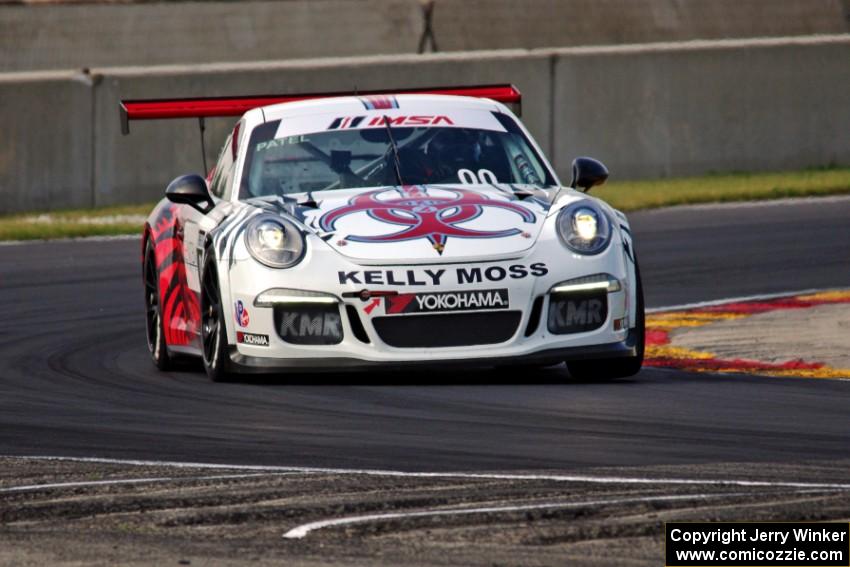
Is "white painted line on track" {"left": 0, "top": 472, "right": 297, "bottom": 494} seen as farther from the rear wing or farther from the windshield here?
the rear wing

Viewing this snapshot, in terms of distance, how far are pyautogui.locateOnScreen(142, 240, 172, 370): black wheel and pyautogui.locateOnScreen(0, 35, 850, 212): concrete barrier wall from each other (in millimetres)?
7749

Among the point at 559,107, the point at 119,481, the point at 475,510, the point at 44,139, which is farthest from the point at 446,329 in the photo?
the point at 559,107

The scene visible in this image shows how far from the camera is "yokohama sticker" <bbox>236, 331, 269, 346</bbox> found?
9.47m

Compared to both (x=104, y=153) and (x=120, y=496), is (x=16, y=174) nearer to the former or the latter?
(x=104, y=153)

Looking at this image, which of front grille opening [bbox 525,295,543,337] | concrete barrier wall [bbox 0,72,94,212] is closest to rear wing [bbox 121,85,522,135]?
front grille opening [bbox 525,295,543,337]

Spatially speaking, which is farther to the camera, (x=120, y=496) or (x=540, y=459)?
(x=540, y=459)

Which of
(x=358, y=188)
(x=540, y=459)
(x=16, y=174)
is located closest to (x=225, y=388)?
(x=358, y=188)

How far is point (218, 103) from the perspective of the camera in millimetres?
11609

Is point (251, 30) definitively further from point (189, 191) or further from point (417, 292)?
point (417, 292)

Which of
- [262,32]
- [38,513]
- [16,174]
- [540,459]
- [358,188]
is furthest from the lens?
[262,32]

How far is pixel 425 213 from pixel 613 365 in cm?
111

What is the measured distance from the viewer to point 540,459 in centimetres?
727

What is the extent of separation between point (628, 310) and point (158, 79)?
10.8 metres

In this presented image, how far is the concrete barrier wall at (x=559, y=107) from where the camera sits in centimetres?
1919
